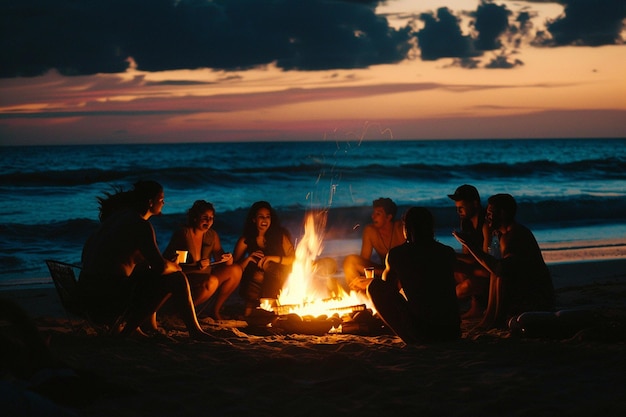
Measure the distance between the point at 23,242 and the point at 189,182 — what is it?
14.8 m

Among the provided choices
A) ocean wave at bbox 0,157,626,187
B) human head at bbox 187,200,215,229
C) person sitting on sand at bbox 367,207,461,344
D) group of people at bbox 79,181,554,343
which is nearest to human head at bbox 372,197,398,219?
group of people at bbox 79,181,554,343

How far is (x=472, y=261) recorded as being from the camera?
25.2 ft

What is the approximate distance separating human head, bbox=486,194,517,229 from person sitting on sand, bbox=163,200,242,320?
2775mm

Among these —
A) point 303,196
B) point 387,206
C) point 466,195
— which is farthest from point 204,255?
point 303,196

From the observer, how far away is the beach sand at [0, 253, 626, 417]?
177 inches

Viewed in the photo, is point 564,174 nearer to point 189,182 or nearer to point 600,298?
point 189,182

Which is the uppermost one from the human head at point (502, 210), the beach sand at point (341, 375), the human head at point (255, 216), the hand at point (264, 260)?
the human head at point (502, 210)

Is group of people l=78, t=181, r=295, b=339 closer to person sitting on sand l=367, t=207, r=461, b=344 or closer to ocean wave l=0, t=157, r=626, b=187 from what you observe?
person sitting on sand l=367, t=207, r=461, b=344

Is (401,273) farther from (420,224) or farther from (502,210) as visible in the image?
(502,210)

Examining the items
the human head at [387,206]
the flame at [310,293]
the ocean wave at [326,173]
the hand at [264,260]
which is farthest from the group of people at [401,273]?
the ocean wave at [326,173]

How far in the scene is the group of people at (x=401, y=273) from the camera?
20.4 ft

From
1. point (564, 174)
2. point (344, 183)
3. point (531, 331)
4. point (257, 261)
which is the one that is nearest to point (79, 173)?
point (344, 183)

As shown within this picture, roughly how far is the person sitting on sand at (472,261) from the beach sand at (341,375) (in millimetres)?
837

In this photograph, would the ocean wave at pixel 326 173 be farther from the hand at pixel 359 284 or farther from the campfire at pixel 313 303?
the hand at pixel 359 284
